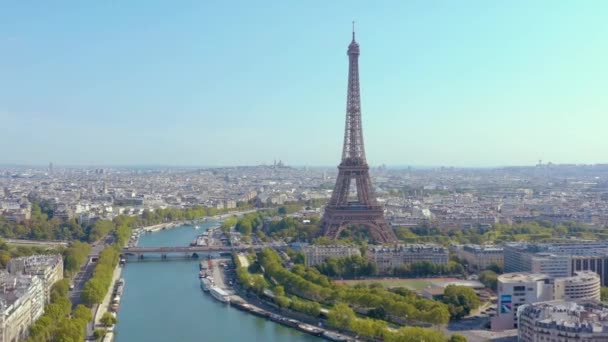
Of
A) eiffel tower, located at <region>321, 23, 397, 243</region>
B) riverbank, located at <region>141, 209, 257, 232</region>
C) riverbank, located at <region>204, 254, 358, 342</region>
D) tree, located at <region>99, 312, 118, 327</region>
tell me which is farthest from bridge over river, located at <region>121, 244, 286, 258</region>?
tree, located at <region>99, 312, 118, 327</region>

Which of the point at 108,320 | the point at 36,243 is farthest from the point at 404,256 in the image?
the point at 36,243

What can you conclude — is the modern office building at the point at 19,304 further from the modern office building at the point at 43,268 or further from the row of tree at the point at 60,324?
the modern office building at the point at 43,268

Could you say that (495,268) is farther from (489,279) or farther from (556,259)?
(489,279)

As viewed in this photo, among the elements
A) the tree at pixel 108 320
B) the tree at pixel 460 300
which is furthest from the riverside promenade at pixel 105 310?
the tree at pixel 460 300

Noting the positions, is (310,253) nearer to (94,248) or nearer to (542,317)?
(94,248)

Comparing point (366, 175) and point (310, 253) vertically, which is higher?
point (366, 175)

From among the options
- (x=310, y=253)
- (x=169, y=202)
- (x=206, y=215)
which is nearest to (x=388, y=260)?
(x=310, y=253)
